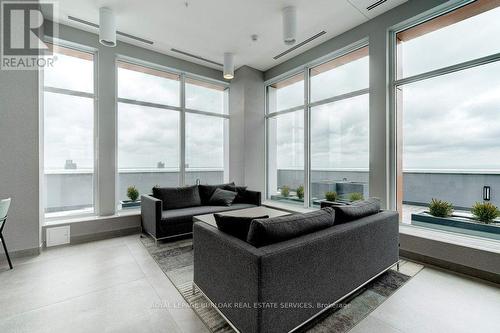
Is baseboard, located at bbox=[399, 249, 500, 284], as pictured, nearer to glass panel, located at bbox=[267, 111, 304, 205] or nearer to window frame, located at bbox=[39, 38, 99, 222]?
glass panel, located at bbox=[267, 111, 304, 205]

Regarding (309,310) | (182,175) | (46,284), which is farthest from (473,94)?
(46,284)

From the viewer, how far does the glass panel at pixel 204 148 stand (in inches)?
197

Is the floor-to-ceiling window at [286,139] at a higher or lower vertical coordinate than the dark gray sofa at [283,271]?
higher

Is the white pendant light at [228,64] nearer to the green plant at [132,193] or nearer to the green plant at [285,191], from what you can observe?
the green plant at [285,191]

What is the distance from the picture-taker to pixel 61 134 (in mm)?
3664

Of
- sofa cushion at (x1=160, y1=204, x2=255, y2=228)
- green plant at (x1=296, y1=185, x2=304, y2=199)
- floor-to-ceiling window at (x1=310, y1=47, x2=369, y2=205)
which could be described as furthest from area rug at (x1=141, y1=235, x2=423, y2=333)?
green plant at (x1=296, y1=185, x2=304, y2=199)

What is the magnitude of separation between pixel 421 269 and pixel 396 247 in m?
0.48

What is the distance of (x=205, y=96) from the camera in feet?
17.4

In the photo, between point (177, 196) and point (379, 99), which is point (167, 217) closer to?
point (177, 196)

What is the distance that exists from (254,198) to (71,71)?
391cm

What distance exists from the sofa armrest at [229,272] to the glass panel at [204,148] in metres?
3.24

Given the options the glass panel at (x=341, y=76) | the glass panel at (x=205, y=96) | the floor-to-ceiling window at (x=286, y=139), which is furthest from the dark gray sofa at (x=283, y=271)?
the glass panel at (x=205, y=96)

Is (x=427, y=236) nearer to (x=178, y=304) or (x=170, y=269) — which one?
(x=178, y=304)

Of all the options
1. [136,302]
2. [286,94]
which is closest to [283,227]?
[136,302]
